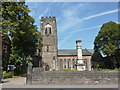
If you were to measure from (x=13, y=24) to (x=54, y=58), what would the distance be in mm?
22876

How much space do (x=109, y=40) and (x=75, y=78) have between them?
2453 cm

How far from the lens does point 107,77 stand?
36.8ft

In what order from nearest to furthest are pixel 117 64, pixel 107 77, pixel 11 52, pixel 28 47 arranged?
pixel 107 77 < pixel 28 47 < pixel 11 52 < pixel 117 64

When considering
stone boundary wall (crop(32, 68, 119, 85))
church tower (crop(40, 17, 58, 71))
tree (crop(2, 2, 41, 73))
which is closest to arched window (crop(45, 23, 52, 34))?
church tower (crop(40, 17, 58, 71))

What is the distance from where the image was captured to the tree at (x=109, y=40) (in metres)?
30.6

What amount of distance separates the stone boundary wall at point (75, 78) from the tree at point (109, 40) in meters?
21.0

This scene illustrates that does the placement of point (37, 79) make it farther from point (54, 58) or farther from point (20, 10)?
point (54, 58)

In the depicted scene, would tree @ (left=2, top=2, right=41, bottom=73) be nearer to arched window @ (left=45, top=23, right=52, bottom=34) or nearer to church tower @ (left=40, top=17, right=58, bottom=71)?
church tower @ (left=40, top=17, right=58, bottom=71)

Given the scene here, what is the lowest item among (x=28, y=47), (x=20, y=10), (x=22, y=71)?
(x=22, y=71)

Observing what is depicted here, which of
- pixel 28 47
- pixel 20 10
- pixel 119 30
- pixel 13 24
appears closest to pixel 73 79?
pixel 13 24

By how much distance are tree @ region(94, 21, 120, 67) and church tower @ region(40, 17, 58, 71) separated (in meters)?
14.0

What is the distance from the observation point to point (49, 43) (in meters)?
37.5

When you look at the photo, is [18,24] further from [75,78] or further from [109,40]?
[109,40]

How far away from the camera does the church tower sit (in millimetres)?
35656
